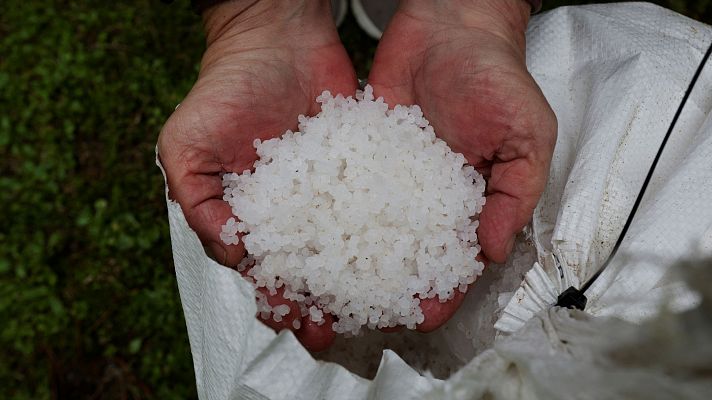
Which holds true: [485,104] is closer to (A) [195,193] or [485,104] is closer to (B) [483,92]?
(B) [483,92]

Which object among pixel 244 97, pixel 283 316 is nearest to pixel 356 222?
pixel 283 316

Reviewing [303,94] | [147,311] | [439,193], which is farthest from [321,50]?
[147,311]

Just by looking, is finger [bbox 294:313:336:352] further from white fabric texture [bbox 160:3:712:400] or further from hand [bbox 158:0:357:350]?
white fabric texture [bbox 160:3:712:400]

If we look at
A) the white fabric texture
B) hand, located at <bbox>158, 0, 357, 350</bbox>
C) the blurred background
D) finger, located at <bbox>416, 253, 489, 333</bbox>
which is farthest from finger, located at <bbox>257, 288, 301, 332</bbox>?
the blurred background

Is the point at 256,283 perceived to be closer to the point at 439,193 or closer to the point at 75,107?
the point at 439,193

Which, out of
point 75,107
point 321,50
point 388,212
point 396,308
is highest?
point 321,50

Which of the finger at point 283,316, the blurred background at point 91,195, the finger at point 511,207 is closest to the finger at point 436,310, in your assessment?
the finger at point 511,207

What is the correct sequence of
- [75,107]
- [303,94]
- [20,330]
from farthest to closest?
1. [75,107]
2. [20,330]
3. [303,94]
